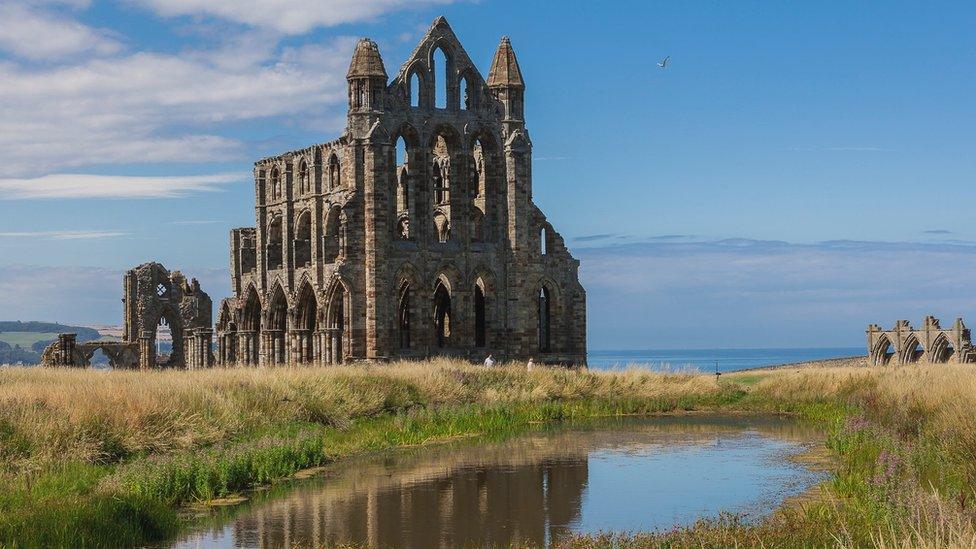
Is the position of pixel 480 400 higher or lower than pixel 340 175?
lower

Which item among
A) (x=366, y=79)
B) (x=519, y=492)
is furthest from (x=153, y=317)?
(x=519, y=492)

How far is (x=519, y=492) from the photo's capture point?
21.8m

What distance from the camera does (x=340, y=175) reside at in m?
58.8

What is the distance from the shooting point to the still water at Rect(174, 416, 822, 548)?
18.0 meters

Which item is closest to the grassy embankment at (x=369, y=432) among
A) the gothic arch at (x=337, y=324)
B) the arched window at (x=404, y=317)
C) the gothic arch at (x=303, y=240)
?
the gothic arch at (x=337, y=324)

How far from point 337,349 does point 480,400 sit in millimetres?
17094

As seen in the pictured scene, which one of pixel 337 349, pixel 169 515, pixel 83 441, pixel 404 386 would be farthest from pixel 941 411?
pixel 337 349

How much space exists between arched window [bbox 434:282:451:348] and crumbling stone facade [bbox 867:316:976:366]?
827 inches

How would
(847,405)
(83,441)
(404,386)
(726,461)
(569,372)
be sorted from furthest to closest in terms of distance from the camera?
(569,372)
(404,386)
(847,405)
(726,461)
(83,441)

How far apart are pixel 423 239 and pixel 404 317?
6.06 meters

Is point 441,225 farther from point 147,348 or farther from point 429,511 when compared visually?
point 429,511

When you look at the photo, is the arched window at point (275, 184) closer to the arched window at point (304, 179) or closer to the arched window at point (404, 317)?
the arched window at point (304, 179)

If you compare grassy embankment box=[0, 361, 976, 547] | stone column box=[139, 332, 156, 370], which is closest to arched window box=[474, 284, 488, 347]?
grassy embankment box=[0, 361, 976, 547]

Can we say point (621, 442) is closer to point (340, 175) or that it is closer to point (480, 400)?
point (480, 400)
